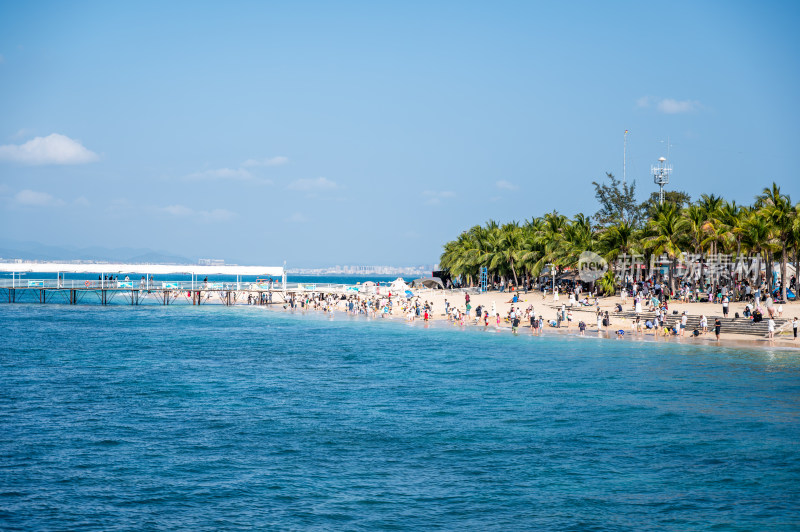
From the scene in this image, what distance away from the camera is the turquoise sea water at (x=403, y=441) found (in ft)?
44.3

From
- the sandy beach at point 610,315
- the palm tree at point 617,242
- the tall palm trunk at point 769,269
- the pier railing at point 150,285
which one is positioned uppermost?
the palm tree at point 617,242

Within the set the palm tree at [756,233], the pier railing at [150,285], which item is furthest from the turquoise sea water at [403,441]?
the pier railing at [150,285]

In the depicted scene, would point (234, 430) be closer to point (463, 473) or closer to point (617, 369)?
point (463, 473)

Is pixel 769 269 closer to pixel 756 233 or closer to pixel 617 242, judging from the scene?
pixel 756 233

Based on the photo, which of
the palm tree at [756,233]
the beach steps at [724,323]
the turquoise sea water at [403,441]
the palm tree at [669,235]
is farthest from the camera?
the palm tree at [669,235]

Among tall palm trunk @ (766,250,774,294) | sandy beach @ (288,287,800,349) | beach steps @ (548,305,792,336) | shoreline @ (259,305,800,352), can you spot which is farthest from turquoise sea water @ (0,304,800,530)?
tall palm trunk @ (766,250,774,294)

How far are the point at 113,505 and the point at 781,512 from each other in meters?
12.8

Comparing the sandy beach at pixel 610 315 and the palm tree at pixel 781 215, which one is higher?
the palm tree at pixel 781 215

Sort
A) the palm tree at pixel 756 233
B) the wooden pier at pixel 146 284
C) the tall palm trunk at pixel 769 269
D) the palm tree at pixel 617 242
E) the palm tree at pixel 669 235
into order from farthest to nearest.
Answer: the wooden pier at pixel 146 284 < the palm tree at pixel 617 242 < the tall palm trunk at pixel 769 269 < the palm tree at pixel 669 235 < the palm tree at pixel 756 233

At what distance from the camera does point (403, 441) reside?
1809 centimetres

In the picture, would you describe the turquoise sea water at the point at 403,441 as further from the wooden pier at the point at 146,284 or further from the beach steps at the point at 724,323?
the wooden pier at the point at 146,284

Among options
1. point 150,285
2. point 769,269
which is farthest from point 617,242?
point 150,285

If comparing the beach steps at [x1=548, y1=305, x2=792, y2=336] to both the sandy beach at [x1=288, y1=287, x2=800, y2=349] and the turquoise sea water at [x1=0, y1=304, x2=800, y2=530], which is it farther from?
the turquoise sea water at [x1=0, y1=304, x2=800, y2=530]

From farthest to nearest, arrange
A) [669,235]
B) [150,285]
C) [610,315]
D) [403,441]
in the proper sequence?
[150,285], [669,235], [610,315], [403,441]
